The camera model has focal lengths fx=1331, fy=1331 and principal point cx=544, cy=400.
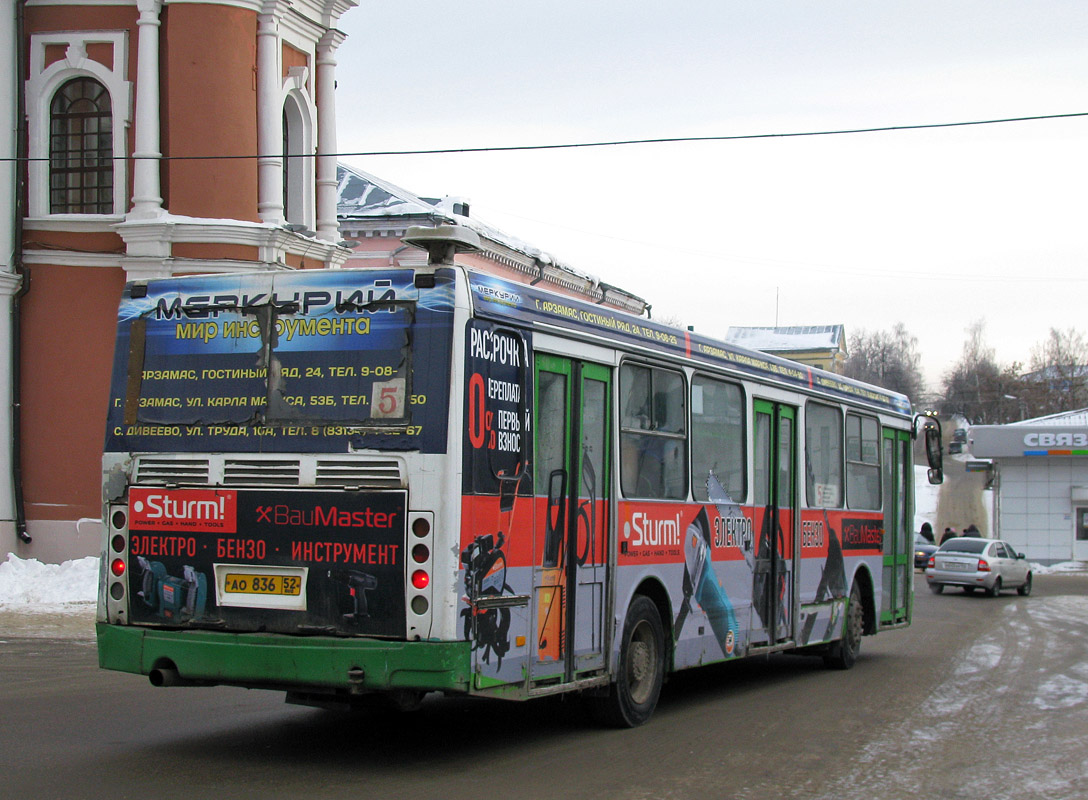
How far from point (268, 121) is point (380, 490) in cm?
1761

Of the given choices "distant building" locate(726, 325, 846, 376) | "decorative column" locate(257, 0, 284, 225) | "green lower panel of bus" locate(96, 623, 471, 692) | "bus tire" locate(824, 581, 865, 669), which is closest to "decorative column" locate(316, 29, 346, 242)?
"decorative column" locate(257, 0, 284, 225)

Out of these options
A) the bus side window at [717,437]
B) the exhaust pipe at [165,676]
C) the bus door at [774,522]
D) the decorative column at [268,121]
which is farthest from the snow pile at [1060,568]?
the exhaust pipe at [165,676]

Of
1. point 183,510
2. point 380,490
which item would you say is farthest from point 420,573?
point 183,510

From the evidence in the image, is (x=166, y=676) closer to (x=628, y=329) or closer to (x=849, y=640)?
(x=628, y=329)

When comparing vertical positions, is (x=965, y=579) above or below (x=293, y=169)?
below

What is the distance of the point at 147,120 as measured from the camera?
23.4 metres

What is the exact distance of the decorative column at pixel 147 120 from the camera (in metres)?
23.3

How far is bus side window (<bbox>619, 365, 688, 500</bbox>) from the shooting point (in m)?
9.98

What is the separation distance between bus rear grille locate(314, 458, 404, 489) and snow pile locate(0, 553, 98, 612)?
1340 centimetres

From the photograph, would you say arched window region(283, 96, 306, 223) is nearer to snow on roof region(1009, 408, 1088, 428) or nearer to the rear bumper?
the rear bumper

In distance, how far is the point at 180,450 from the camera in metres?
8.53

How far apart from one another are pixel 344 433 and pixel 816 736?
14.7ft

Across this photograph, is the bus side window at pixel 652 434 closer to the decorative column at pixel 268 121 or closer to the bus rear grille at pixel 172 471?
the bus rear grille at pixel 172 471

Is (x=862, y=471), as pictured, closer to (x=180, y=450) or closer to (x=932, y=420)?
(x=932, y=420)
